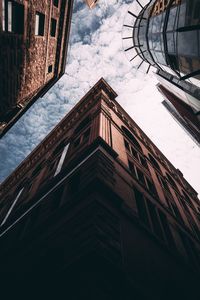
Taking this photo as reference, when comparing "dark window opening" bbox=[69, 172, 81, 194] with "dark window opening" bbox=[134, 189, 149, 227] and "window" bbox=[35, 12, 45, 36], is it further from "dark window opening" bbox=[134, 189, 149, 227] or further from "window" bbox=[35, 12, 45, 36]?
"window" bbox=[35, 12, 45, 36]

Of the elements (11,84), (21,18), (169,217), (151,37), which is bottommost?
(169,217)

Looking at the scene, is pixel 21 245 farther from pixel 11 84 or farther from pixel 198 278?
pixel 198 278

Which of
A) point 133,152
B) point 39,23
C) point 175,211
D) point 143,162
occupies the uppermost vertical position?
point 39,23

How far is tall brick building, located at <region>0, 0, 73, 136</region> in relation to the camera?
28.4ft

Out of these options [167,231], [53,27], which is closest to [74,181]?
[167,231]

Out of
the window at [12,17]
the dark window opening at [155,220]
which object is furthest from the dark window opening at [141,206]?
the window at [12,17]

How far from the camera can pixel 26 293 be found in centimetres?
558

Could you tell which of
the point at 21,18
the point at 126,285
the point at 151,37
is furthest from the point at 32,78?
the point at 126,285

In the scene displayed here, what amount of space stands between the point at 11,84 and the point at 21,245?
643 centimetres

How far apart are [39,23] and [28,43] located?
1733 millimetres

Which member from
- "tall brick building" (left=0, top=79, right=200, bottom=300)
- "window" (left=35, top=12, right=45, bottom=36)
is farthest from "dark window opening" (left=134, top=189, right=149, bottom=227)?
"window" (left=35, top=12, right=45, bottom=36)

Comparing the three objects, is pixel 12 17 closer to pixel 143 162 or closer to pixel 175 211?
pixel 143 162

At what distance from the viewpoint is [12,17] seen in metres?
8.68

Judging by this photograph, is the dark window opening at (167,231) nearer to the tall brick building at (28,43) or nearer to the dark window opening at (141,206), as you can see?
the dark window opening at (141,206)
